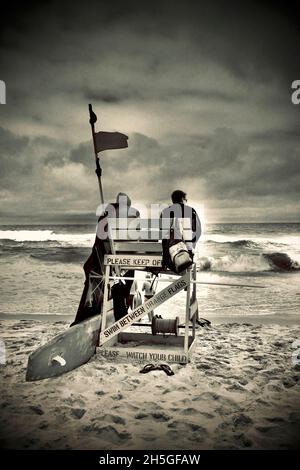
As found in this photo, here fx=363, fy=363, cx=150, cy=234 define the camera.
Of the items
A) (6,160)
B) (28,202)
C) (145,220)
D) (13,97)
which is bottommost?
(145,220)

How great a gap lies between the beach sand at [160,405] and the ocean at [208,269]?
1.27 m

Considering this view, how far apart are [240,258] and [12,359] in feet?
54.0

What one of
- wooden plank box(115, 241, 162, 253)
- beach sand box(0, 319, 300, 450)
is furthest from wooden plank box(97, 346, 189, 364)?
wooden plank box(115, 241, 162, 253)

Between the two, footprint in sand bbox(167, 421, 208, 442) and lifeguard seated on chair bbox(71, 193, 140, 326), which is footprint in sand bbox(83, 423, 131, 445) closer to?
footprint in sand bbox(167, 421, 208, 442)

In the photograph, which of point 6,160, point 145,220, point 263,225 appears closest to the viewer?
point 145,220

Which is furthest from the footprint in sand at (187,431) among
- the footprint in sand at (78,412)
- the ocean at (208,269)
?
the ocean at (208,269)

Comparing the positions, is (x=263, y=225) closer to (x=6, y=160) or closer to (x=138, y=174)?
(x=138, y=174)

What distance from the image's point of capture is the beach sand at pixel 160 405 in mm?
2555

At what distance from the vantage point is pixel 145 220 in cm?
429

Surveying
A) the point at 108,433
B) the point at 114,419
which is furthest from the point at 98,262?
the point at 108,433

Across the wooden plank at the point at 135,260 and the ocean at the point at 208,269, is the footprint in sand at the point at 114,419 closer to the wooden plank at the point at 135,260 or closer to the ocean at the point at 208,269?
the wooden plank at the point at 135,260

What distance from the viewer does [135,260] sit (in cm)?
416

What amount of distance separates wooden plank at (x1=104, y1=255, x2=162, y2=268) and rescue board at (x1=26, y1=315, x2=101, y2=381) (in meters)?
0.76
